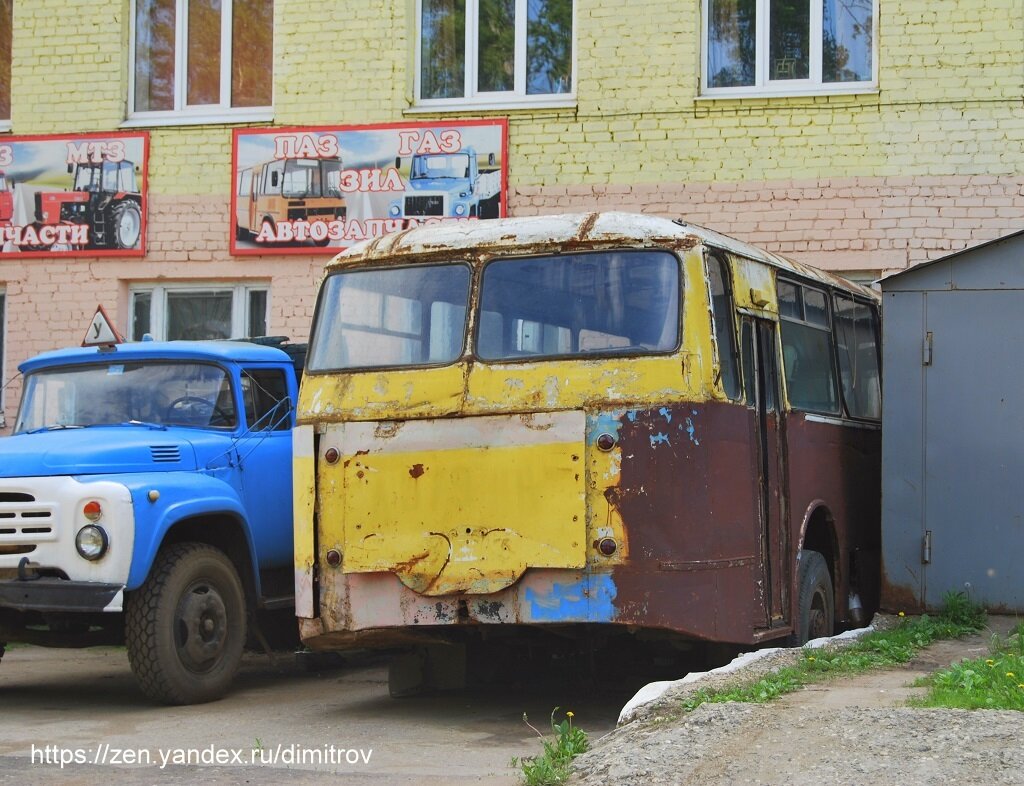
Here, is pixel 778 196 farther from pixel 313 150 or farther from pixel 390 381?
pixel 390 381

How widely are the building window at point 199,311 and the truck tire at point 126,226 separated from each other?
1.53 feet

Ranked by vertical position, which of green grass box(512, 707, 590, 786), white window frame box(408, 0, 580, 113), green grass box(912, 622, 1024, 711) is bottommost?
green grass box(512, 707, 590, 786)

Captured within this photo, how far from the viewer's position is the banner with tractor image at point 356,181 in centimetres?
1431

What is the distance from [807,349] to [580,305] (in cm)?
235

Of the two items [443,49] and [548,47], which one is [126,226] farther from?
[548,47]

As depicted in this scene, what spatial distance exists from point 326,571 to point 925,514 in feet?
13.9

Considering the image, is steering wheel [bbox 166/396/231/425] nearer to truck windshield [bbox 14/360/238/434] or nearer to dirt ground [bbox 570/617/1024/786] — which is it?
truck windshield [bbox 14/360/238/434]

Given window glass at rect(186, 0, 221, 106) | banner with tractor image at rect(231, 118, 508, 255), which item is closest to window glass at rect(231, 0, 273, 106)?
window glass at rect(186, 0, 221, 106)

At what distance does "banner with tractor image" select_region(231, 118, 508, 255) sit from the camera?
14312 millimetres

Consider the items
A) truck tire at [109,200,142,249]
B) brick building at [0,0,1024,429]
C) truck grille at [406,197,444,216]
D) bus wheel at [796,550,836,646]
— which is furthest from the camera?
truck tire at [109,200,142,249]

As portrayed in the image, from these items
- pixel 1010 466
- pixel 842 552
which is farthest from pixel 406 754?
pixel 1010 466

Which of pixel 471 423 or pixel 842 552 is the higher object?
pixel 471 423

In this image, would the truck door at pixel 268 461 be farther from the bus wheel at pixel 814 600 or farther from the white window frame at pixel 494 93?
the white window frame at pixel 494 93

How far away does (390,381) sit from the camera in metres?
8.41
